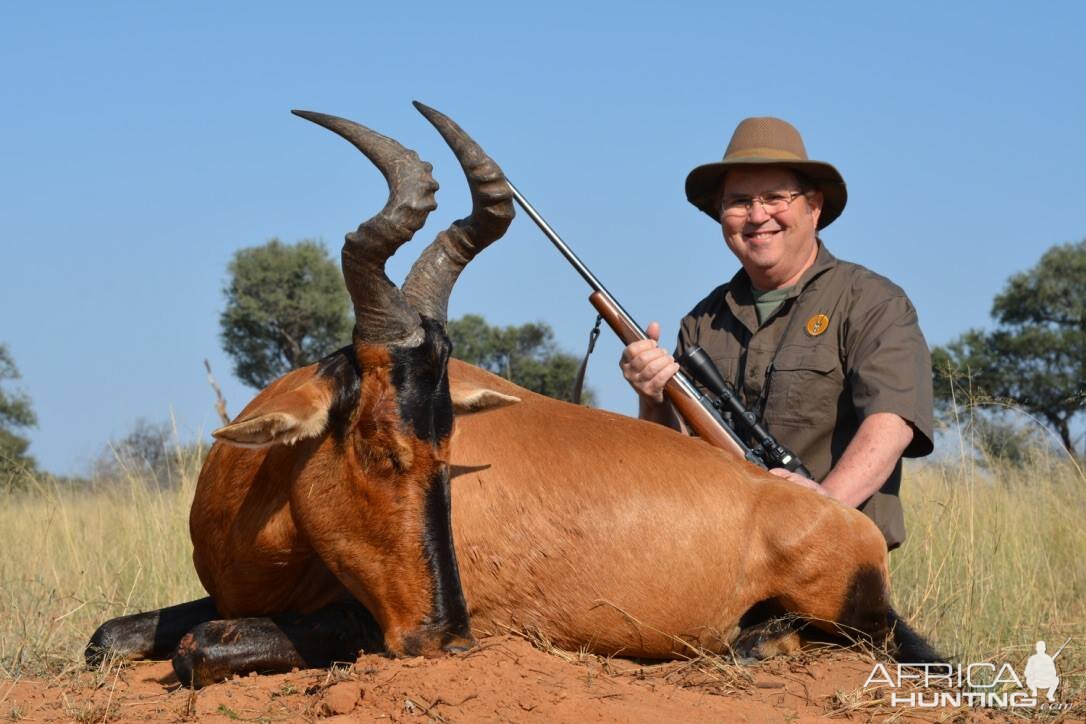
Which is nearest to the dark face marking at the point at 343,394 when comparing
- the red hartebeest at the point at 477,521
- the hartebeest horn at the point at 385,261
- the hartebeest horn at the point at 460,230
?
the red hartebeest at the point at 477,521

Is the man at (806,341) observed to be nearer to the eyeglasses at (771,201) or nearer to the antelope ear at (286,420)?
the eyeglasses at (771,201)

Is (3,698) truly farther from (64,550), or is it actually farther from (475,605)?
(64,550)

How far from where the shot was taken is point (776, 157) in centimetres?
729

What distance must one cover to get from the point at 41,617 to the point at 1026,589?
6.02 meters

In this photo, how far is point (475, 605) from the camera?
580 centimetres

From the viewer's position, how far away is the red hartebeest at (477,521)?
5367 mm

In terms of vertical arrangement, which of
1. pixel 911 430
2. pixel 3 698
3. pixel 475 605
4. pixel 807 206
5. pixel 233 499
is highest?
pixel 807 206

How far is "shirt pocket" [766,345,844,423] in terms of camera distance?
276 inches

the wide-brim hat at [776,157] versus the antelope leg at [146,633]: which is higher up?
the wide-brim hat at [776,157]

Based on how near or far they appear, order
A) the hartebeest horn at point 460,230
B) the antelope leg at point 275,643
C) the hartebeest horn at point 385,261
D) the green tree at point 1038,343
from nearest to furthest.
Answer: the hartebeest horn at point 385,261, the antelope leg at point 275,643, the hartebeest horn at point 460,230, the green tree at point 1038,343

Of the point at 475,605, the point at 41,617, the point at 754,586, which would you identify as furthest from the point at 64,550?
the point at 754,586

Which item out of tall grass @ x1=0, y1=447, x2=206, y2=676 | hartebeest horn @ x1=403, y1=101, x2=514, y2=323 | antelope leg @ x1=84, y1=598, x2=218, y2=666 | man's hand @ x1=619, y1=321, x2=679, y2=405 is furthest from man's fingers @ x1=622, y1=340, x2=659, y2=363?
tall grass @ x1=0, y1=447, x2=206, y2=676

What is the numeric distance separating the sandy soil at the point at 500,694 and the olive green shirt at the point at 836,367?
1494mm

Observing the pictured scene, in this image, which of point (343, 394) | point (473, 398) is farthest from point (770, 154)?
point (343, 394)
